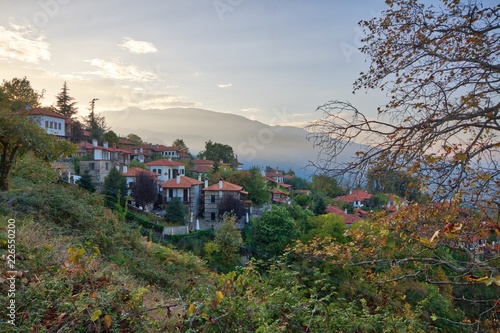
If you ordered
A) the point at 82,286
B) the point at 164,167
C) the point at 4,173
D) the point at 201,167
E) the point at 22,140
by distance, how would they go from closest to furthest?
the point at 82,286
the point at 22,140
the point at 4,173
the point at 164,167
the point at 201,167

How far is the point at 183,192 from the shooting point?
28.5 metres

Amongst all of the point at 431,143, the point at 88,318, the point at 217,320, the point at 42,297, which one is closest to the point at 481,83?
the point at 431,143

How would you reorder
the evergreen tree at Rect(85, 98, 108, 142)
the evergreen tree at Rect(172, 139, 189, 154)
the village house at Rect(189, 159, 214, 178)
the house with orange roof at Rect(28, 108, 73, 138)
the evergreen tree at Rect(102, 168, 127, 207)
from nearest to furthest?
the evergreen tree at Rect(102, 168, 127, 207) < the house with orange roof at Rect(28, 108, 73, 138) < the village house at Rect(189, 159, 214, 178) < the evergreen tree at Rect(85, 98, 108, 142) < the evergreen tree at Rect(172, 139, 189, 154)

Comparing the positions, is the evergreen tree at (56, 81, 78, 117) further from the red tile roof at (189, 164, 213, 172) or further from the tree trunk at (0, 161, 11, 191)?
the tree trunk at (0, 161, 11, 191)

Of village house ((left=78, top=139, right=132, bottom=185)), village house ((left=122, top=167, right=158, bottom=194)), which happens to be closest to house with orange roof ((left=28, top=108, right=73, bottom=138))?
village house ((left=78, top=139, right=132, bottom=185))

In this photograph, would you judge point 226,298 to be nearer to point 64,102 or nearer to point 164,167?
point 164,167

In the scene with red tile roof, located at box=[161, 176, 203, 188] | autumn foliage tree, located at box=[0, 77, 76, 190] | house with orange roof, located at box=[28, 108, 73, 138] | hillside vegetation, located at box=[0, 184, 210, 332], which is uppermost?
house with orange roof, located at box=[28, 108, 73, 138]

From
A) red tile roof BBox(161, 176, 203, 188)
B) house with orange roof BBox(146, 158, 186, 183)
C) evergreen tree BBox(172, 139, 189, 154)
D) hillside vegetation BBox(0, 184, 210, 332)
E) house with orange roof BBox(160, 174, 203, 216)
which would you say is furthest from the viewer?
evergreen tree BBox(172, 139, 189, 154)

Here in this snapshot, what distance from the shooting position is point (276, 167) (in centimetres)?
6047

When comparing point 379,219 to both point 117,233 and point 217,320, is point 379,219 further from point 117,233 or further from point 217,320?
point 117,233

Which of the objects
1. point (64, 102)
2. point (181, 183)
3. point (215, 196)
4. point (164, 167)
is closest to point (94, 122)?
point (64, 102)

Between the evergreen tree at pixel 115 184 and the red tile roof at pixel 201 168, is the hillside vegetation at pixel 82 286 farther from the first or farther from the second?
the red tile roof at pixel 201 168

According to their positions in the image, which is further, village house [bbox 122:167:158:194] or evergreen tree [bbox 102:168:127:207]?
village house [bbox 122:167:158:194]

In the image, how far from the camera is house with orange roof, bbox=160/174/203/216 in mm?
28259
